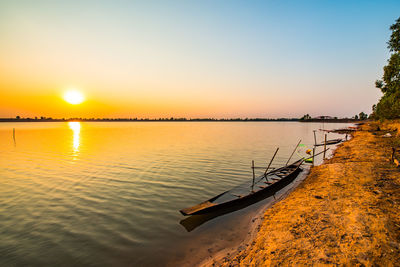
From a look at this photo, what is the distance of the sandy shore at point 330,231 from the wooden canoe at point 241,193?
7.07ft

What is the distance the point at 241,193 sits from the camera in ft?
48.1

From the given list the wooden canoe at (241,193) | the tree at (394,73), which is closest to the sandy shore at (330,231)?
the wooden canoe at (241,193)

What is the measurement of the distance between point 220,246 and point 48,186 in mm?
15985

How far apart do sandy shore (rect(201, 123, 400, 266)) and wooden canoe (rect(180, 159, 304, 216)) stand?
7.07 feet

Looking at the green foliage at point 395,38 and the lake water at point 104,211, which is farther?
the green foliage at point 395,38

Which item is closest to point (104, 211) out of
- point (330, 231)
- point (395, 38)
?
point (330, 231)

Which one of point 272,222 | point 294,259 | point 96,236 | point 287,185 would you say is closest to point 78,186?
point 96,236

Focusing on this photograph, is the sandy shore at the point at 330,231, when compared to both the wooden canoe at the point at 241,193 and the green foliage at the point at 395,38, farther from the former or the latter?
the green foliage at the point at 395,38

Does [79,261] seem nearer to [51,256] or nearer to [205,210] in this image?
[51,256]

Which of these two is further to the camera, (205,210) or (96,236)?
(205,210)

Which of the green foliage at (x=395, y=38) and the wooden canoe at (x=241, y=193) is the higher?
the green foliage at (x=395, y=38)

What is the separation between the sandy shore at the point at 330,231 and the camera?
607 centimetres

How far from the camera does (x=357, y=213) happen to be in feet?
28.5

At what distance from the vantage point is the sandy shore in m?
6.07
